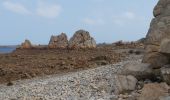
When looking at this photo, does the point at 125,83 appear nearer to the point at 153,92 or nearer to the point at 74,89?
the point at 153,92

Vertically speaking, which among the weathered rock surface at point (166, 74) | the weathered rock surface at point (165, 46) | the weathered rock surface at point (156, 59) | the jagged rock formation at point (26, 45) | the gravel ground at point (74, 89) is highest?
the jagged rock formation at point (26, 45)

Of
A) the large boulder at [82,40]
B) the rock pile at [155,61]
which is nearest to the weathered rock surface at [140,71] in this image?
the rock pile at [155,61]

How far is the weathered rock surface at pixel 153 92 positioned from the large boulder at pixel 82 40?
100ft

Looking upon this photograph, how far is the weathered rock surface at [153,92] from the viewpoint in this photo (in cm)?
1512

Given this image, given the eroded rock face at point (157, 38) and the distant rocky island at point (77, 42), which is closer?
the eroded rock face at point (157, 38)

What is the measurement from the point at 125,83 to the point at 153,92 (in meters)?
2.56

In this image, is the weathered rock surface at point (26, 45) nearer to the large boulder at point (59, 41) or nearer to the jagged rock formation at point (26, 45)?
the jagged rock formation at point (26, 45)

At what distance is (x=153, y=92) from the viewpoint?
15.3 metres

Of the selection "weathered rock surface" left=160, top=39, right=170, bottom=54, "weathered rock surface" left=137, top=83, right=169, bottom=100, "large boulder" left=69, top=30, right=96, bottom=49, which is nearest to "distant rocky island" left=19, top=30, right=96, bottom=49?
"large boulder" left=69, top=30, right=96, bottom=49

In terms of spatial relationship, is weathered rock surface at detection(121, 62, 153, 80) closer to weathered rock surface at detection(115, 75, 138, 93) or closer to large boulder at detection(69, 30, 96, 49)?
weathered rock surface at detection(115, 75, 138, 93)

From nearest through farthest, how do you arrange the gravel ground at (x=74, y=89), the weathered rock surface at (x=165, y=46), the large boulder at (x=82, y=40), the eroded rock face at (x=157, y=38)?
the weathered rock surface at (x=165, y=46)
the eroded rock face at (x=157, y=38)
the gravel ground at (x=74, y=89)
the large boulder at (x=82, y=40)

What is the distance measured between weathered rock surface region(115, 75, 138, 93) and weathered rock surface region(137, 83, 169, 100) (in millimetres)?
1882

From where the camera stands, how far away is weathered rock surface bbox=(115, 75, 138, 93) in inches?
690

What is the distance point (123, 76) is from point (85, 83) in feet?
9.07
